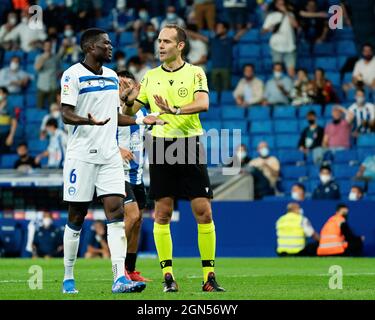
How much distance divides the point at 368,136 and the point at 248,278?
10956 millimetres

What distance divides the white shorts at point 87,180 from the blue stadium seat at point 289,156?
13.7 meters

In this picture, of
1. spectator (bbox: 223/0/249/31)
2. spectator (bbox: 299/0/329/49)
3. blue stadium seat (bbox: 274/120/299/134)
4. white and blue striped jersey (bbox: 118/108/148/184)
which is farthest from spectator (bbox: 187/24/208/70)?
white and blue striped jersey (bbox: 118/108/148/184)

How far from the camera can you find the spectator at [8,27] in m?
28.7

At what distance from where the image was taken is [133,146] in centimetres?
1388

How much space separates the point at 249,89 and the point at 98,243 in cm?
573

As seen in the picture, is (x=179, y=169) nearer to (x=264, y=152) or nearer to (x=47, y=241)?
(x=47, y=241)

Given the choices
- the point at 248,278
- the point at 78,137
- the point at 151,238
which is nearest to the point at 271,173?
the point at 151,238

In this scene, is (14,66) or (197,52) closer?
(197,52)

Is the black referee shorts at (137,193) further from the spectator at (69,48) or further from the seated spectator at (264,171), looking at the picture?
the spectator at (69,48)

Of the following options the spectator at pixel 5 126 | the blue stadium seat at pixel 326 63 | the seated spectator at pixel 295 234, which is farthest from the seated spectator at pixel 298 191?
the spectator at pixel 5 126

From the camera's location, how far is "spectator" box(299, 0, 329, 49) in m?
26.8

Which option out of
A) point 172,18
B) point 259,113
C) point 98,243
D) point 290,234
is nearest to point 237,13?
point 172,18

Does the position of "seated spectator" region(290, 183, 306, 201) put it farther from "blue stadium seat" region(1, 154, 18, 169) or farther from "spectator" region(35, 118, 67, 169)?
"blue stadium seat" region(1, 154, 18, 169)
